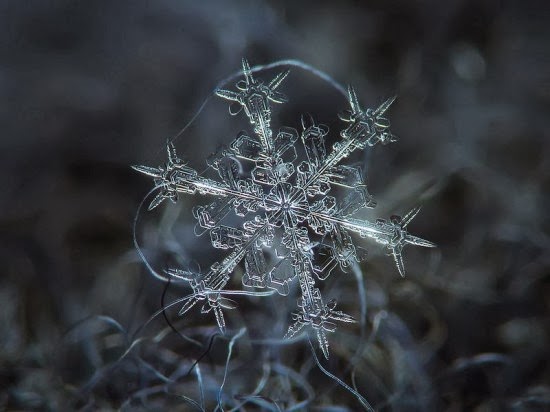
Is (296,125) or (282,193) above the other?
(296,125)

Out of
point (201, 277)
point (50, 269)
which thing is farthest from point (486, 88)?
point (50, 269)

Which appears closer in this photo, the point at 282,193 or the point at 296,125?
the point at 282,193

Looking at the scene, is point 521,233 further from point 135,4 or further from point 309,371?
point 135,4
